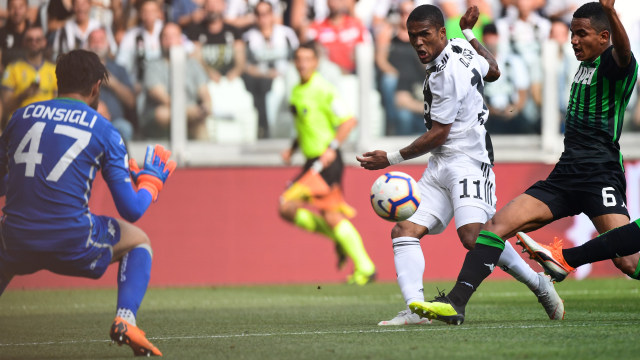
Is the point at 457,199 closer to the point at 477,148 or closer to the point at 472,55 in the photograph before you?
the point at 477,148

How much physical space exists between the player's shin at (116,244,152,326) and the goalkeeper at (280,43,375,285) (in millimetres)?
7533

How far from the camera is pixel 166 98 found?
1388cm

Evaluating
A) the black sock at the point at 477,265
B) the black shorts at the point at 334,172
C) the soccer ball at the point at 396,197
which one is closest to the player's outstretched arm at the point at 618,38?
the black sock at the point at 477,265

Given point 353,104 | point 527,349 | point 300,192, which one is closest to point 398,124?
point 353,104

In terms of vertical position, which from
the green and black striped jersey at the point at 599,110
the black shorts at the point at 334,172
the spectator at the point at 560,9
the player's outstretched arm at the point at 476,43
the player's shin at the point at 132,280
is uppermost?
the spectator at the point at 560,9

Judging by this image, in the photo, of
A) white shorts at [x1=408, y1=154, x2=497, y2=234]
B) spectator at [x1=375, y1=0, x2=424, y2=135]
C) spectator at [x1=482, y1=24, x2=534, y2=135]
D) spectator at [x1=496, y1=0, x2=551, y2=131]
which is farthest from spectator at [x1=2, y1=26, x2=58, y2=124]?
white shorts at [x1=408, y1=154, x2=497, y2=234]

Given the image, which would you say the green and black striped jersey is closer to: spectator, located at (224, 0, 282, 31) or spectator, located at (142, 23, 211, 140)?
spectator, located at (142, 23, 211, 140)

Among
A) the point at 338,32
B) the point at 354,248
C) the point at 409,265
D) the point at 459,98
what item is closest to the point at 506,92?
the point at 338,32

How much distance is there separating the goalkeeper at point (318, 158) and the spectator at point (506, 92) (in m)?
1.89

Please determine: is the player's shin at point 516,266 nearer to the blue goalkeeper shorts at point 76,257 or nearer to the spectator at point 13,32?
the blue goalkeeper shorts at point 76,257

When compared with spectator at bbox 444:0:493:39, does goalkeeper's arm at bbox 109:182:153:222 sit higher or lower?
lower

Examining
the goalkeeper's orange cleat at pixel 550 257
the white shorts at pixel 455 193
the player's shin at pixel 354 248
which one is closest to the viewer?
the goalkeeper's orange cleat at pixel 550 257

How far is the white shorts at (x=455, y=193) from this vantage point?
23.5ft

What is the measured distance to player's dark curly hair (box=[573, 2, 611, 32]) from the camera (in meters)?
6.95
